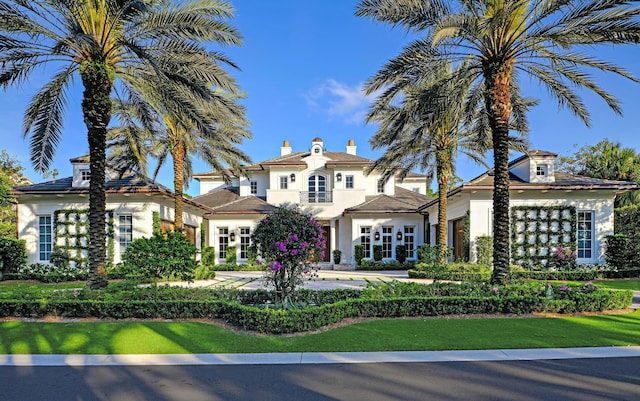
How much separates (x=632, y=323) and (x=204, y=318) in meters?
9.25

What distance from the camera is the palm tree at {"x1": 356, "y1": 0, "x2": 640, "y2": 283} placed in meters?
9.91

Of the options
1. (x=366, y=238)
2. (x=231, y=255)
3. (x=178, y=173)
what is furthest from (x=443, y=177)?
(x=231, y=255)

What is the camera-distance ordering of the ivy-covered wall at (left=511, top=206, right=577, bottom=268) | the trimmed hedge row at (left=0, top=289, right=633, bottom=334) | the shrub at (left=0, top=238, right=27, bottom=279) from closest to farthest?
the trimmed hedge row at (left=0, top=289, right=633, bottom=334), the shrub at (left=0, top=238, right=27, bottom=279), the ivy-covered wall at (left=511, top=206, right=577, bottom=268)

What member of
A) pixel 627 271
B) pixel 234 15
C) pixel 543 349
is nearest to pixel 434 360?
pixel 543 349

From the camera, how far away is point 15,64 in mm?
10805

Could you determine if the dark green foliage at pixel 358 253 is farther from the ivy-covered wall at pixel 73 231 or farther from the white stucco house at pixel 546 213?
the ivy-covered wall at pixel 73 231

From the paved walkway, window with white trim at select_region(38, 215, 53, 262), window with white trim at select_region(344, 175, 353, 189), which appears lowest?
the paved walkway

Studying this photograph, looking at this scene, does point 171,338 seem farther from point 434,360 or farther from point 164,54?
point 164,54

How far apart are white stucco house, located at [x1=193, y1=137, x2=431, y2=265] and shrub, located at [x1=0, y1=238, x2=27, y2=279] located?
32.5ft

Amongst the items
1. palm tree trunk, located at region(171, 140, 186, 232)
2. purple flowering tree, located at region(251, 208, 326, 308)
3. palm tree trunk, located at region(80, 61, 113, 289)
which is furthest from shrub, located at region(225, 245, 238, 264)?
purple flowering tree, located at region(251, 208, 326, 308)

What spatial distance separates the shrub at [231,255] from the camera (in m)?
→ 25.2

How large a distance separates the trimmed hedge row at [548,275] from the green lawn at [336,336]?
25.2 ft

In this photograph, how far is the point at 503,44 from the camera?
10.9 m

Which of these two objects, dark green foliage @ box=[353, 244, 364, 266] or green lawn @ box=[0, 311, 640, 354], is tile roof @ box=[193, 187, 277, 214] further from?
green lawn @ box=[0, 311, 640, 354]
